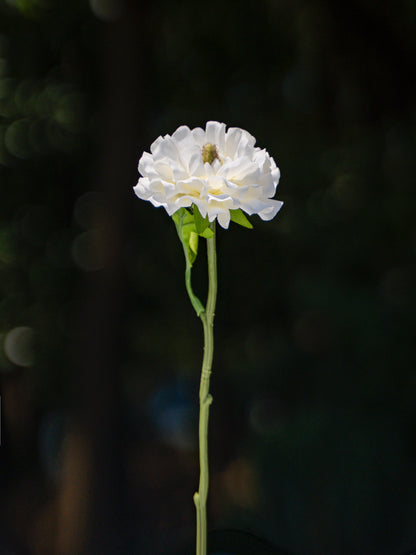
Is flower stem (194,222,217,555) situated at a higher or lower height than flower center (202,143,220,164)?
lower

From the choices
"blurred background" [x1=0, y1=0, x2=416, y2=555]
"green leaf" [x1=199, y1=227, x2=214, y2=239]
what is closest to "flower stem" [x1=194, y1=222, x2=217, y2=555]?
"green leaf" [x1=199, y1=227, x2=214, y2=239]

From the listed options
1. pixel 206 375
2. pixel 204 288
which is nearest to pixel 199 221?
pixel 206 375

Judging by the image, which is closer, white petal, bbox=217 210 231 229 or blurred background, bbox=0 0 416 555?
white petal, bbox=217 210 231 229

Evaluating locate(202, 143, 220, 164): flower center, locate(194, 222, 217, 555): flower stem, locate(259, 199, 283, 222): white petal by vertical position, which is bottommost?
locate(194, 222, 217, 555): flower stem

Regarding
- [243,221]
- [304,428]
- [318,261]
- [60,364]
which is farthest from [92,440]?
[243,221]

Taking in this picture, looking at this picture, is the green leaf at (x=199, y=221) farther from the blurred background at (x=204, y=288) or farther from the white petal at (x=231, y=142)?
the blurred background at (x=204, y=288)

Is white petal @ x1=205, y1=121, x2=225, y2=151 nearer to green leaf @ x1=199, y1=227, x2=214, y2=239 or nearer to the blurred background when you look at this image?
green leaf @ x1=199, y1=227, x2=214, y2=239

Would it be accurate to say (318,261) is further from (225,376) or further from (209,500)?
(209,500)
